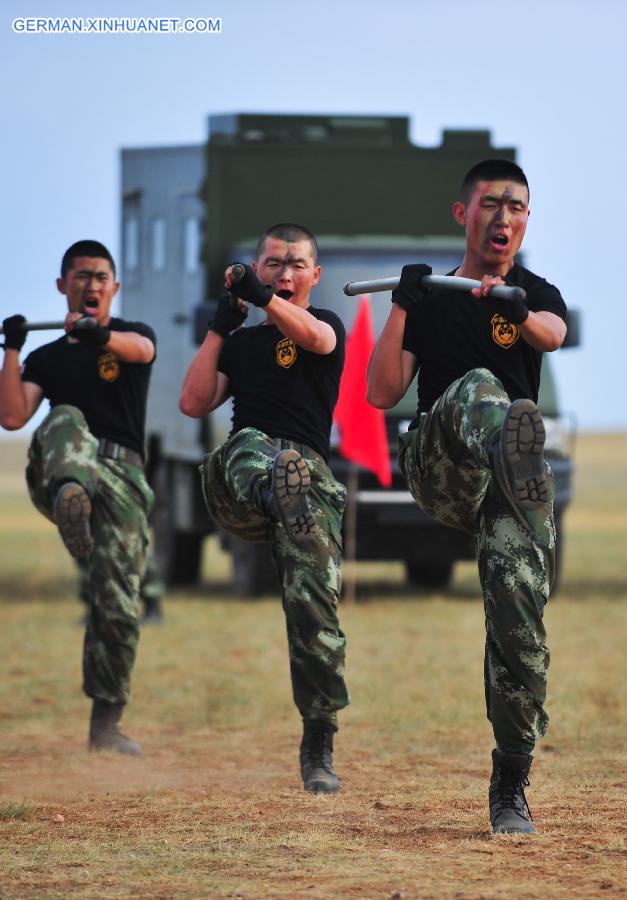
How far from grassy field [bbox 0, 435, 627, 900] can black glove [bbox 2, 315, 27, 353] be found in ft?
6.25

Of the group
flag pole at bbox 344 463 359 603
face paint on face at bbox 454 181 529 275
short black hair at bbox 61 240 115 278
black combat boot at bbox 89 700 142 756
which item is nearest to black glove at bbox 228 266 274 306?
face paint on face at bbox 454 181 529 275

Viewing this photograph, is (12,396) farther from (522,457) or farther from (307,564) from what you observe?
(522,457)

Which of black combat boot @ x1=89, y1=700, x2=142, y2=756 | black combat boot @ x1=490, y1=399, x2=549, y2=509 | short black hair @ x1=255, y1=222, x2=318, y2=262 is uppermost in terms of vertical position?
short black hair @ x1=255, y1=222, x2=318, y2=262

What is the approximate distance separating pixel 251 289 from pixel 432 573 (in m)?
13.2

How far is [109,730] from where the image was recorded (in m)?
8.73

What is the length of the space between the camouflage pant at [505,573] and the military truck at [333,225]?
9.58 meters

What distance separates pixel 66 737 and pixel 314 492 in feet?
10.3

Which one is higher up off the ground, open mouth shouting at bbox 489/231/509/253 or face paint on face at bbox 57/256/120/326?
open mouth shouting at bbox 489/231/509/253

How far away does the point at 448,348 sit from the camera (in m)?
6.46

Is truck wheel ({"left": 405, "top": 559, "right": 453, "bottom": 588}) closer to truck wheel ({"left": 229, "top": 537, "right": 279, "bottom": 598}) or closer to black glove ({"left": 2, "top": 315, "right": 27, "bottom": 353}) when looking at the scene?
truck wheel ({"left": 229, "top": 537, "right": 279, "bottom": 598})

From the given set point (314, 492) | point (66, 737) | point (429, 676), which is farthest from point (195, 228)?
point (314, 492)

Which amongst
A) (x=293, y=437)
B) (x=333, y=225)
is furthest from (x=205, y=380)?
(x=333, y=225)

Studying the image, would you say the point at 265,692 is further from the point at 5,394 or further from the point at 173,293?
the point at 173,293

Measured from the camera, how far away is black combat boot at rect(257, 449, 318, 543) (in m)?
6.71
